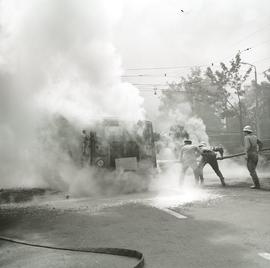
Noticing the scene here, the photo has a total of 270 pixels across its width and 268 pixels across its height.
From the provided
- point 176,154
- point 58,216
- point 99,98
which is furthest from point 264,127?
point 58,216

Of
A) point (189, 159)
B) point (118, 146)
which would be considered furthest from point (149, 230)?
point (189, 159)

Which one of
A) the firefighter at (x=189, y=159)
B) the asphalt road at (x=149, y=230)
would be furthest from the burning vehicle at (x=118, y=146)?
the asphalt road at (x=149, y=230)

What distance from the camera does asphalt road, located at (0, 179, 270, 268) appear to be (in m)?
4.90

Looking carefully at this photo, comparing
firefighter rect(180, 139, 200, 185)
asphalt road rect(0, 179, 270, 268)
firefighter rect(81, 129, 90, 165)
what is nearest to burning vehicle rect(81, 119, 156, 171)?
firefighter rect(81, 129, 90, 165)

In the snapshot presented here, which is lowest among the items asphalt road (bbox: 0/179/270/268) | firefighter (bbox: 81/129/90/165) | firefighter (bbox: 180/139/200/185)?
asphalt road (bbox: 0/179/270/268)

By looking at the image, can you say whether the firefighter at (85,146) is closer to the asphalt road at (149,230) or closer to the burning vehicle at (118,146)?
the burning vehicle at (118,146)

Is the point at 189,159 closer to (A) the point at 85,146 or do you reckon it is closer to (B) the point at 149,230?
(A) the point at 85,146

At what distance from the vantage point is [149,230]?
6539 millimetres

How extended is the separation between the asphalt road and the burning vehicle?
2404 mm

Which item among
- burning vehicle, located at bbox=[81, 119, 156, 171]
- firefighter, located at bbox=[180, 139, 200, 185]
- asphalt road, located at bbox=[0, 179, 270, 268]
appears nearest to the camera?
asphalt road, located at bbox=[0, 179, 270, 268]

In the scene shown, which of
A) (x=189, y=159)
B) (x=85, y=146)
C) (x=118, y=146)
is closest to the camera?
(x=85, y=146)

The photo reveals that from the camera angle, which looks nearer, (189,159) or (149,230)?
(149,230)

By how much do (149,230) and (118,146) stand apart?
21.8 ft

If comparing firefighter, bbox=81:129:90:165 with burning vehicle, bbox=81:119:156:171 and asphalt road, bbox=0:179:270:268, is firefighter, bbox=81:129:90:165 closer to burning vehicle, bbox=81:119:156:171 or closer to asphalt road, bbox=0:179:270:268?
burning vehicle, bbox=81:119:156:171
